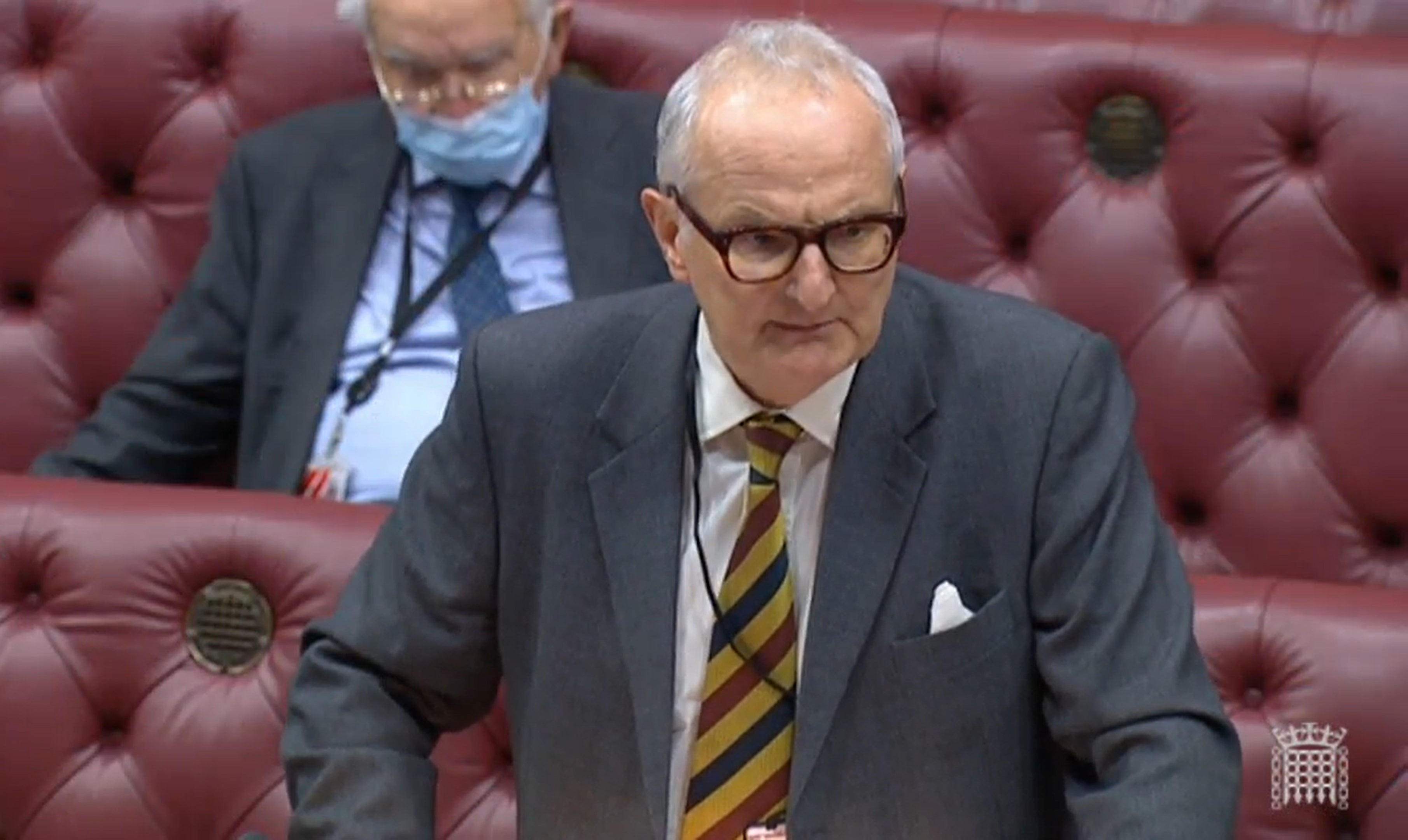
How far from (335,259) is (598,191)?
0.23m

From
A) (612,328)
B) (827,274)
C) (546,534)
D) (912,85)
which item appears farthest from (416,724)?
(912,85)

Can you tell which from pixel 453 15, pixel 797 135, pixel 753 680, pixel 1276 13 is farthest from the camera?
pixel 1276 13

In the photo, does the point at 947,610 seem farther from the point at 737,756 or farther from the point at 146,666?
the point at 146,666

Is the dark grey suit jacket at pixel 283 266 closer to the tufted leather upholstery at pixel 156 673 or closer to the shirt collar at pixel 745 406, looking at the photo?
the tufted leather upholstery at pixel 156 673

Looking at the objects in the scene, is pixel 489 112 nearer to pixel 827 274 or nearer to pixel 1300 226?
pixel 1300 226

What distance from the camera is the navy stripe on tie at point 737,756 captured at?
127 cm

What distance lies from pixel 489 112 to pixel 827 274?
855 millimetres

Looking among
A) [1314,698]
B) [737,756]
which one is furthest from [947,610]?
[1314,698]

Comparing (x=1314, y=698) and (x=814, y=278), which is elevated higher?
(x=814, y=278)

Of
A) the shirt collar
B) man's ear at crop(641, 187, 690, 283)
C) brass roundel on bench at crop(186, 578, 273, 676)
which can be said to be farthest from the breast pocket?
brass roundel on bench at crop(186, 578, 273, 676)

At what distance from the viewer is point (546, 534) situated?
4.32 ft

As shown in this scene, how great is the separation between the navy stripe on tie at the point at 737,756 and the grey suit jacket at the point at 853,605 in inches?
0.9

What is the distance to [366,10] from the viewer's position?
200cm

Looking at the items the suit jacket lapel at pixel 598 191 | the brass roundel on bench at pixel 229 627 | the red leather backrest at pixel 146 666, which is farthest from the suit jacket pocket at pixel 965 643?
the suit jacket lapel at pixel 598 191
